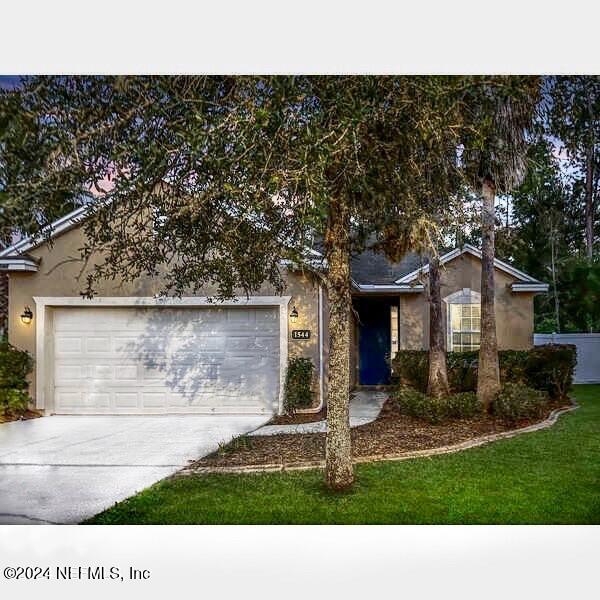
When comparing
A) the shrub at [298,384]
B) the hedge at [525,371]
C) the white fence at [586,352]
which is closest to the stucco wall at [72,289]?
the shrub at [298,384]

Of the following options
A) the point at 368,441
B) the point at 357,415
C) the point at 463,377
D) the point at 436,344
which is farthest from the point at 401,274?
the point at 368,441

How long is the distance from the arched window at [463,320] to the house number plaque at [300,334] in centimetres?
422

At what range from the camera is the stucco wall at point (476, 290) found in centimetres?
1118

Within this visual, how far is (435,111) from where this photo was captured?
369 centimetres

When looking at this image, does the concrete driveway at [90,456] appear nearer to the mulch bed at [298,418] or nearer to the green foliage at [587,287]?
the mulch bed at [298,418]

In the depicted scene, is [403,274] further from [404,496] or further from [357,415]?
[404,496]

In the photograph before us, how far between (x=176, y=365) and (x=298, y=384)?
207 centimetres

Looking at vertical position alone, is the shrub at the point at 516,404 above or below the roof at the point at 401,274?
below

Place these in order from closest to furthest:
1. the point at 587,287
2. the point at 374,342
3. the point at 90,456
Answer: the point at 90,456, the point at 587,287, the point at 374,342

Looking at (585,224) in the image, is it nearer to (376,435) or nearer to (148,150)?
(376,435)

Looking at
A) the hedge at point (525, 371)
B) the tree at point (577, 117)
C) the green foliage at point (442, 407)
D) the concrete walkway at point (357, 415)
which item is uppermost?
the tree at point (577, 117)

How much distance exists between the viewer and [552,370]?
9.05 metres

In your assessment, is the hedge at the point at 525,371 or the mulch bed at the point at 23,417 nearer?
the mulch bed at the point at 23,417

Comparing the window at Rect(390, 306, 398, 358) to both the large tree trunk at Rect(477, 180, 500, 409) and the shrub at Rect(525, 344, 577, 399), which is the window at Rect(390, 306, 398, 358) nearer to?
the shrub at Rect(525, 344, 577, 399)
